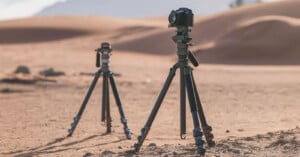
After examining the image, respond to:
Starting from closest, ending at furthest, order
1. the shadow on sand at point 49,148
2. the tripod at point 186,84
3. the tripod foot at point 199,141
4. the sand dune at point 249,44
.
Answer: the tripod foot at point 199,141 → the tripod at point 186,84 → the shadow on sand at point 49,148 → the sand dune at point 249,44

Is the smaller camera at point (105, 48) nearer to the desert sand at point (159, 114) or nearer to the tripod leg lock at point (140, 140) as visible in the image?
the desert sand at point (159, 114)

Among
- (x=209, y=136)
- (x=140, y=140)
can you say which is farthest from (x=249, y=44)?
(x=140, y=140)

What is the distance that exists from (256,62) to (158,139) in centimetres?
2177

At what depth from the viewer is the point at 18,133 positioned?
26.8 feet

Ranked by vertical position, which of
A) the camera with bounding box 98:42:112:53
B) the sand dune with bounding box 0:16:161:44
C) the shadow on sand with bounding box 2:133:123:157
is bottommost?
the shadow on sand with bounding box 2:133:123:157

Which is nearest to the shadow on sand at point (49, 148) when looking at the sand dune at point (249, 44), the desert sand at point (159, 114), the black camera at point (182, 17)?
the desert sand at point (159, 114)

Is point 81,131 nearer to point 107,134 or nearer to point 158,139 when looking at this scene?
point 107,134

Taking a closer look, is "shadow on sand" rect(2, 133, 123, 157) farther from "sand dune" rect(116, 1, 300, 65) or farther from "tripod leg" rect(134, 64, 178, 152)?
"sand dune" rect(116, 1, 300, 65)

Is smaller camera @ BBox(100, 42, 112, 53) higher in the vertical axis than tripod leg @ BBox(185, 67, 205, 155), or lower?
higher

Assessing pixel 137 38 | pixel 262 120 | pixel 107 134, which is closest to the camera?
pixel 107 134

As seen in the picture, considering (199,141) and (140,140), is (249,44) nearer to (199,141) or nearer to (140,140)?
(140,140)

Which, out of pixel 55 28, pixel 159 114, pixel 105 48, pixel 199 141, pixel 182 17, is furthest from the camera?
pixel 55 28

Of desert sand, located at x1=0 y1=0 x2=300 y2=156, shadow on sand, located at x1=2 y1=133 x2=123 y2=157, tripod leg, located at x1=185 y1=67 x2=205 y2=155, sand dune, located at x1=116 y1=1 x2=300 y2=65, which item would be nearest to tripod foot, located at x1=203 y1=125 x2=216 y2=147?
desert sand, located at x1=0 y1=0 x2=300 y2=156

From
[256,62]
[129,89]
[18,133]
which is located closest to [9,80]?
[129,89]
